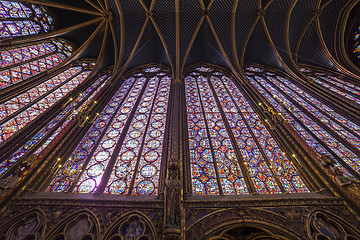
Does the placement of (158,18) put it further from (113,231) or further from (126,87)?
(113,231)

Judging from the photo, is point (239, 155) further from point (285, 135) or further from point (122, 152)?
point (122, 152)

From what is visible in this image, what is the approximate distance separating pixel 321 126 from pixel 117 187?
776 cm

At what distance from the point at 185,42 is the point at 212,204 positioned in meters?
12.1

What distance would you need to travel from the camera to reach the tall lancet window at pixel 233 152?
5.51 m

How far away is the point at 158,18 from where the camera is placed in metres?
13.3

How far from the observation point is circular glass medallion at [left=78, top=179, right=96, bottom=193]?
209 inches

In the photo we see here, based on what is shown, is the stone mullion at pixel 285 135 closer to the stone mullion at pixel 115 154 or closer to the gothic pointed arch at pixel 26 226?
the stone mullion at pixel 115 154

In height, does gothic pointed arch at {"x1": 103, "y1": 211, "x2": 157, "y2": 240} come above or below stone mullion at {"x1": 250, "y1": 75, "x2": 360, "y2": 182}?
below

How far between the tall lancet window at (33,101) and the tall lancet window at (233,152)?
5930mm

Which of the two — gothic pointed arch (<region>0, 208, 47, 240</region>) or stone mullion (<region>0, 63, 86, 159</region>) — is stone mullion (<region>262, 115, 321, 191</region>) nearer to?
gothic pointed arch (<region>0, 208, 47, 240</region>)

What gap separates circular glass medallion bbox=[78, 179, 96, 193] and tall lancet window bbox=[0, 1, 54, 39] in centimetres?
862

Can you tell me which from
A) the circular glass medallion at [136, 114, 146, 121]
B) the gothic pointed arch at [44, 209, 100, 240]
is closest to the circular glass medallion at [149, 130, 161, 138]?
the circular glass medallion at [136, 114, 146, 121]

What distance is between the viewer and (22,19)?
10.7m

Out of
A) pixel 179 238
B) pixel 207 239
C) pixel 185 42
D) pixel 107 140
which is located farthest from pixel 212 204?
pixel 185 42
